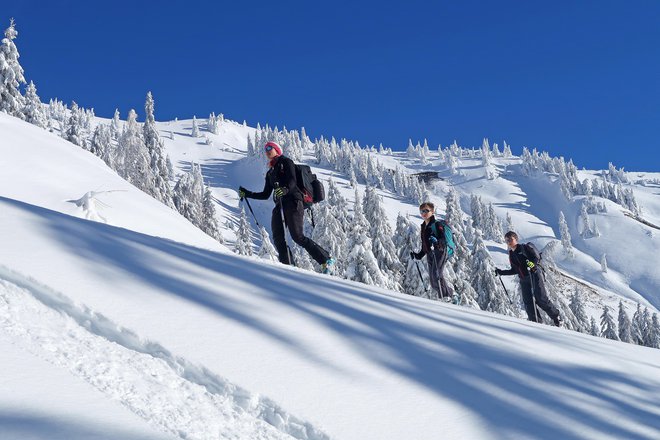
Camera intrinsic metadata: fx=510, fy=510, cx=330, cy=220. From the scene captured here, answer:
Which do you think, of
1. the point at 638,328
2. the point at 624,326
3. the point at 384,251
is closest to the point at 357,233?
the point at 384,251

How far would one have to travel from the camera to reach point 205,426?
256cm

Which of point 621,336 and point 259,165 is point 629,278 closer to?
point 621,336

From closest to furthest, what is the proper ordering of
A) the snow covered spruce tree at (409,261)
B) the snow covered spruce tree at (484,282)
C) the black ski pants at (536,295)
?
the black ski pants at (536,295) < the snow covered spruce tree at (409,261) < the snow covered spruce tree at (484,282)

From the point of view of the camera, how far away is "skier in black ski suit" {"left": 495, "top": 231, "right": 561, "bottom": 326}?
9461 mm

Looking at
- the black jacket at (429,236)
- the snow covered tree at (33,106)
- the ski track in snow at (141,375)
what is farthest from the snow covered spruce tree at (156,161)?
the ski track in snow at (141,375)

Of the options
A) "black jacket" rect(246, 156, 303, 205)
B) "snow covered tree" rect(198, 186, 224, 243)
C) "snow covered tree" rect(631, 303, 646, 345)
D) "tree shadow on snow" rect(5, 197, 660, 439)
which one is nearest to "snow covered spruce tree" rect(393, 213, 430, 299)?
"black jacket" rect(246, 156, 303, 205)

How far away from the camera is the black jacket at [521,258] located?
9546 mm

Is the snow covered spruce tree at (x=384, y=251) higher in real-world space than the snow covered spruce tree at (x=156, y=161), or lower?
lower

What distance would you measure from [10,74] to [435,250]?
1395 inches

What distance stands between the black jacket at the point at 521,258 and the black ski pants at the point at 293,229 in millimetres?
4031

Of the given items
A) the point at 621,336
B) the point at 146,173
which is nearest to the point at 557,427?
the point at 146,173

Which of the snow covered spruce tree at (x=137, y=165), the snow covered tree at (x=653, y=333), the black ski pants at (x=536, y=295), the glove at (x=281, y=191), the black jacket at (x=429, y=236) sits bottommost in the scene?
the snow covered tree at (x=653, y=333)

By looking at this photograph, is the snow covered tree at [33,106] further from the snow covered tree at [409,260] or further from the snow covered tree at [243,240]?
the snow covered tree at [409,260]

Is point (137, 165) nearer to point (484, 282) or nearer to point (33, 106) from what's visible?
point (33, 106)
